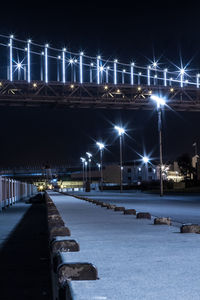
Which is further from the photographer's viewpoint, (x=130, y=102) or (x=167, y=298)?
(x=130, y=102)

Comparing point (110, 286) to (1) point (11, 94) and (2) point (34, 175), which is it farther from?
(2) point (34, 175)

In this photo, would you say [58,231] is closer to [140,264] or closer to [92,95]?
[140,264]

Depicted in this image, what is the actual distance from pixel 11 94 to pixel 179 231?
66.1m

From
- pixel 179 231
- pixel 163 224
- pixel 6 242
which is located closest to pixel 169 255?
pixel 179 231

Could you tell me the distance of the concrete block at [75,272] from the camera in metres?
4.24

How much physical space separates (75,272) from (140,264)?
1.25 meters

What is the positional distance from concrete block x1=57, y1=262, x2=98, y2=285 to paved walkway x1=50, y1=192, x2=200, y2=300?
7cm

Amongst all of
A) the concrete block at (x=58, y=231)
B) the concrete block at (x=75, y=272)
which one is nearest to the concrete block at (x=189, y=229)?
the concrete block at (x=58, y=231)

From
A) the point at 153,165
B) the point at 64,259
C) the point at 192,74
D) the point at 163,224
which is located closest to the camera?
the point at 64,259

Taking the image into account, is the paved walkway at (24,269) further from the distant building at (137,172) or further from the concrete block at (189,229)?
the distant building at (137,172)

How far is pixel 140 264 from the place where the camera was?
539 cm

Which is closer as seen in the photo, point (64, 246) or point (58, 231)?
point (64, 246)

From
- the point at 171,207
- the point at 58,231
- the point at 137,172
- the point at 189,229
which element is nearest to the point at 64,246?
the point at 58,231

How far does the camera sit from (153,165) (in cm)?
16738
